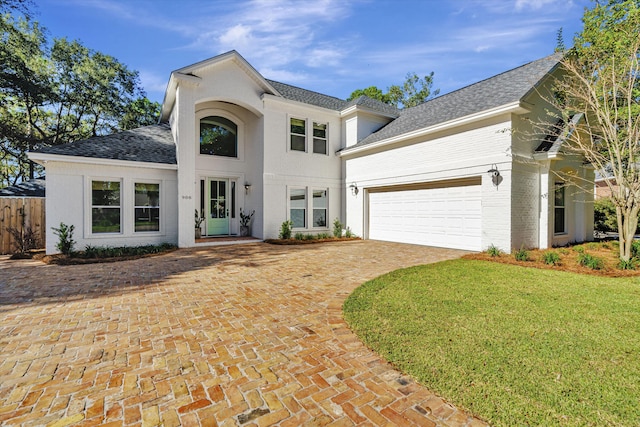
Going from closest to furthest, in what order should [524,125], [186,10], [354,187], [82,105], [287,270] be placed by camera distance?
[287,270], [186,10], [524,125], [354,187], [82,105]

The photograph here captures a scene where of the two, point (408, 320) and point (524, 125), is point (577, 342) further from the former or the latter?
point (524, 125)

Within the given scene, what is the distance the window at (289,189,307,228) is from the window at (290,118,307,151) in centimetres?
209

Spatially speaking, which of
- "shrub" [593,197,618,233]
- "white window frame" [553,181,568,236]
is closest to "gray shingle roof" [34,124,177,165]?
"white window frame" [553,181,568,236]

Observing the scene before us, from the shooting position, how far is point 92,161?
9.73m

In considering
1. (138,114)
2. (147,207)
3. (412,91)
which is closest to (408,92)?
(412,91)

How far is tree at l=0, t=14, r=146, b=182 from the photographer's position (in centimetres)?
1614

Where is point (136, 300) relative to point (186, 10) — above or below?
below

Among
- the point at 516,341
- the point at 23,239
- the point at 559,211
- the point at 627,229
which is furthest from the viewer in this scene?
the point at 559,211

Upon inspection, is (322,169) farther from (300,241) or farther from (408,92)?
(408,92)

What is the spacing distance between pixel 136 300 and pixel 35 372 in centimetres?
206

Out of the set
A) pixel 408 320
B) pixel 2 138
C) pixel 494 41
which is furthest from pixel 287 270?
pixel 2 138

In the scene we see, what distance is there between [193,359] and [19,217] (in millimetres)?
11761

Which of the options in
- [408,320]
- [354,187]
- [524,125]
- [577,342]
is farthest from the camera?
[354,187]

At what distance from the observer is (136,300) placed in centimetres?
475
